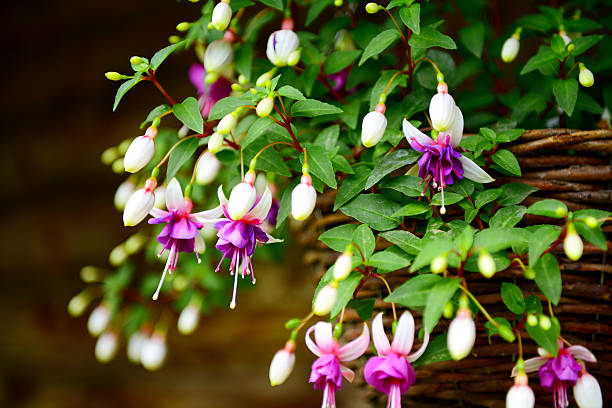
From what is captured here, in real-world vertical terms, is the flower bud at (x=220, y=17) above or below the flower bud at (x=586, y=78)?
above

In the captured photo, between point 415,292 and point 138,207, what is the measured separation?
37 cm

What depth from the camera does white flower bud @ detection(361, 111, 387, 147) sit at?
73 cm

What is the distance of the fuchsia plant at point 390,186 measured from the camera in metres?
0.64

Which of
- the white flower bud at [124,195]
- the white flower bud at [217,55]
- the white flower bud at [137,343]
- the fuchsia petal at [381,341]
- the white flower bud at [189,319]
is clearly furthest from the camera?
the white flower bud at [137,343]

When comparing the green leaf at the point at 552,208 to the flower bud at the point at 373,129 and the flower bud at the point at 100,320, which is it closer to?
the flower bud at the point at 373,129

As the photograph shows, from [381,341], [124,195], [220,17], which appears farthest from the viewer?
[124,195]

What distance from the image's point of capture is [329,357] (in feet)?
2.27

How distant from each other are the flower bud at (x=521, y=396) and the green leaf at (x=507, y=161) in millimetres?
241

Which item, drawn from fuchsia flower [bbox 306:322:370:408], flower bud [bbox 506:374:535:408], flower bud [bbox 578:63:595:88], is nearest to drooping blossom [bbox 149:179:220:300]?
fuchsia flower [bbox 306:322:370:408]

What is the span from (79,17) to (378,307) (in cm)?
133

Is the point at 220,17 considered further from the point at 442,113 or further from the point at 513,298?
the point at 513,298

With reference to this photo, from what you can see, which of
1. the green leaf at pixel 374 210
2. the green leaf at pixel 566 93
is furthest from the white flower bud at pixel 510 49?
the green leaf at pixel 374 210

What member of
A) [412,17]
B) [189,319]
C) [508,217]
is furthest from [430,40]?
[189,319]

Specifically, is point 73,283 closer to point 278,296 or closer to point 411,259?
point 278,296
